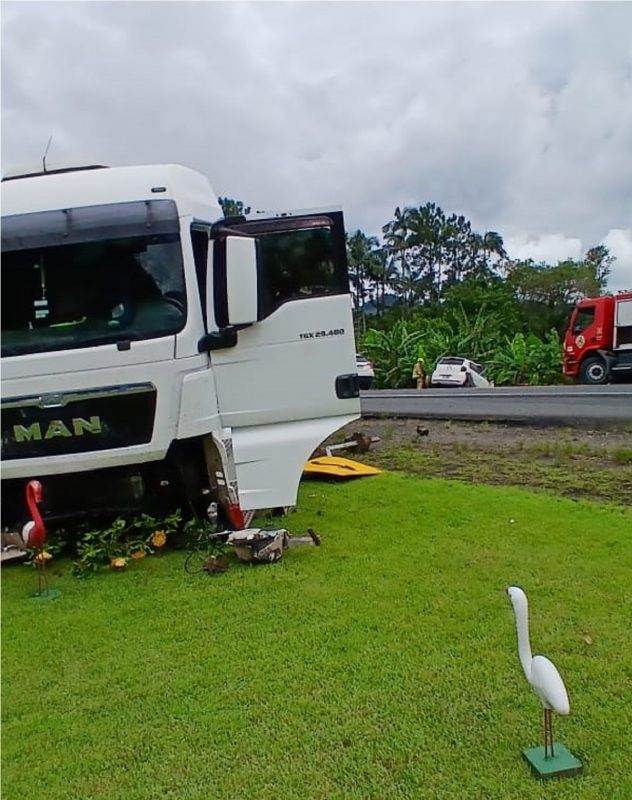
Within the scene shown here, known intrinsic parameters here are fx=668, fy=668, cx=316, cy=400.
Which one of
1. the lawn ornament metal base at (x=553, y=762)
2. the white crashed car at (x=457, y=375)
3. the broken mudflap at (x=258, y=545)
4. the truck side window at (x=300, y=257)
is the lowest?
the white crashed car at (x=457, y=375)

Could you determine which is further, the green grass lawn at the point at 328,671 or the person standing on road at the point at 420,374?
the person standing on road at the point at 420,374

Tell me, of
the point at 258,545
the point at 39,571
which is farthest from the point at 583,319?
the point at 39,571

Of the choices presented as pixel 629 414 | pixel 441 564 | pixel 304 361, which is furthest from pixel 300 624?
pixel 629 414

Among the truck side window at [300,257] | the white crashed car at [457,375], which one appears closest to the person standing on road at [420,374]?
the white crashed car at [457,375]

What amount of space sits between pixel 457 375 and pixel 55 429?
2040 centimetres

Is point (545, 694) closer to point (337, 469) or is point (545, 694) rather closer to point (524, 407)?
point (337, 469)

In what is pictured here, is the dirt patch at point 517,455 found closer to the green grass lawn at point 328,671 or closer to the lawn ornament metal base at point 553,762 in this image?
the green grass lawn at point 328,671

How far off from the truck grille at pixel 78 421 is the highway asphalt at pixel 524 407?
812cm

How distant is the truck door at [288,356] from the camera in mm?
4582

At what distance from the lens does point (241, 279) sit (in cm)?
432

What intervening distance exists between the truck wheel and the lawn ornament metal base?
19.1m

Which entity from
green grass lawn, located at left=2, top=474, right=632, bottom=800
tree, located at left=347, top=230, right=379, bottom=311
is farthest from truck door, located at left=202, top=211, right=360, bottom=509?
tree, located at left=347, top=230, right=379, bottom=311

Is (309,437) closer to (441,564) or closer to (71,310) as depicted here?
(441,564)

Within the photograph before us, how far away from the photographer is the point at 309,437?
469 cm
